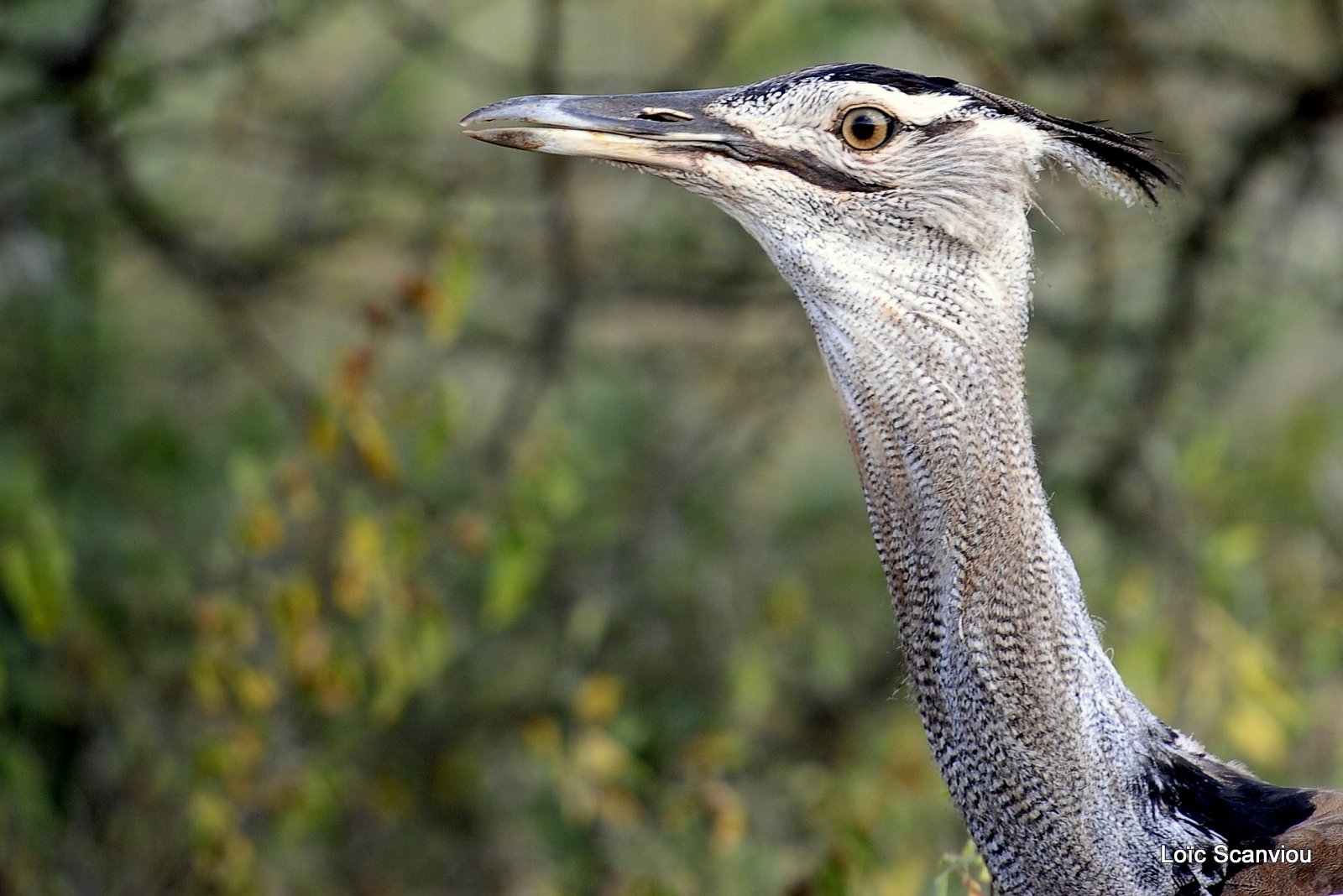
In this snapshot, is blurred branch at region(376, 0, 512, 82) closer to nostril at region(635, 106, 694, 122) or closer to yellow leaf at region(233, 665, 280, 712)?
yellow leaf at region(233, 665, 280, 712)

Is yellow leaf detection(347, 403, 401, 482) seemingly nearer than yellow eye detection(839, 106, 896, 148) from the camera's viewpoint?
No

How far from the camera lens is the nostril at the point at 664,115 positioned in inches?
79.3

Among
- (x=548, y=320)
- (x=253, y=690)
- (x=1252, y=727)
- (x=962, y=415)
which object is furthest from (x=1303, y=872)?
(x=548, y=320)

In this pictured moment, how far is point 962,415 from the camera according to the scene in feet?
6.31

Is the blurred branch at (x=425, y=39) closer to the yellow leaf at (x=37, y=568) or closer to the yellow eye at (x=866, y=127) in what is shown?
the yellow leaf at (x=37, y=568)

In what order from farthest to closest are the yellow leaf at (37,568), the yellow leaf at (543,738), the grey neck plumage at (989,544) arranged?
Answer: the yellow leaf at (543,738) → the yellow leaf at (37,568) → the grey neck plumage at (989,544)

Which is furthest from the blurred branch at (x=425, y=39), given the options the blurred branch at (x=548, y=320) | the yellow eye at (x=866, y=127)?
the yellow eye at (x=866, y=127)

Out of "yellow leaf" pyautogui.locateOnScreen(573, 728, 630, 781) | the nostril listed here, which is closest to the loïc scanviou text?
the nostril

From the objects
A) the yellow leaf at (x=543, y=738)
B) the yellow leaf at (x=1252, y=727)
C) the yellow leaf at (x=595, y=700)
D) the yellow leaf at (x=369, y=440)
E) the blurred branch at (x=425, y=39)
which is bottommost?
the yellow leaf at (x=543, y=738)

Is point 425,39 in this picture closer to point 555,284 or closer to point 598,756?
point 555,284

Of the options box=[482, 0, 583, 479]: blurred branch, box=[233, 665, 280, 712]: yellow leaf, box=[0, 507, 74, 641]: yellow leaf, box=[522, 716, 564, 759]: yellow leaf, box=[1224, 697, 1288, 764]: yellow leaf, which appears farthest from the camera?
box=[482, 0, 583, 479]: blurred branch

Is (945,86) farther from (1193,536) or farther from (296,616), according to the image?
(1193,536)

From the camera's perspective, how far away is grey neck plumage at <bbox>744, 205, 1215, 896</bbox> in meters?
1.92

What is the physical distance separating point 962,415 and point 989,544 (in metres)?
0.17
